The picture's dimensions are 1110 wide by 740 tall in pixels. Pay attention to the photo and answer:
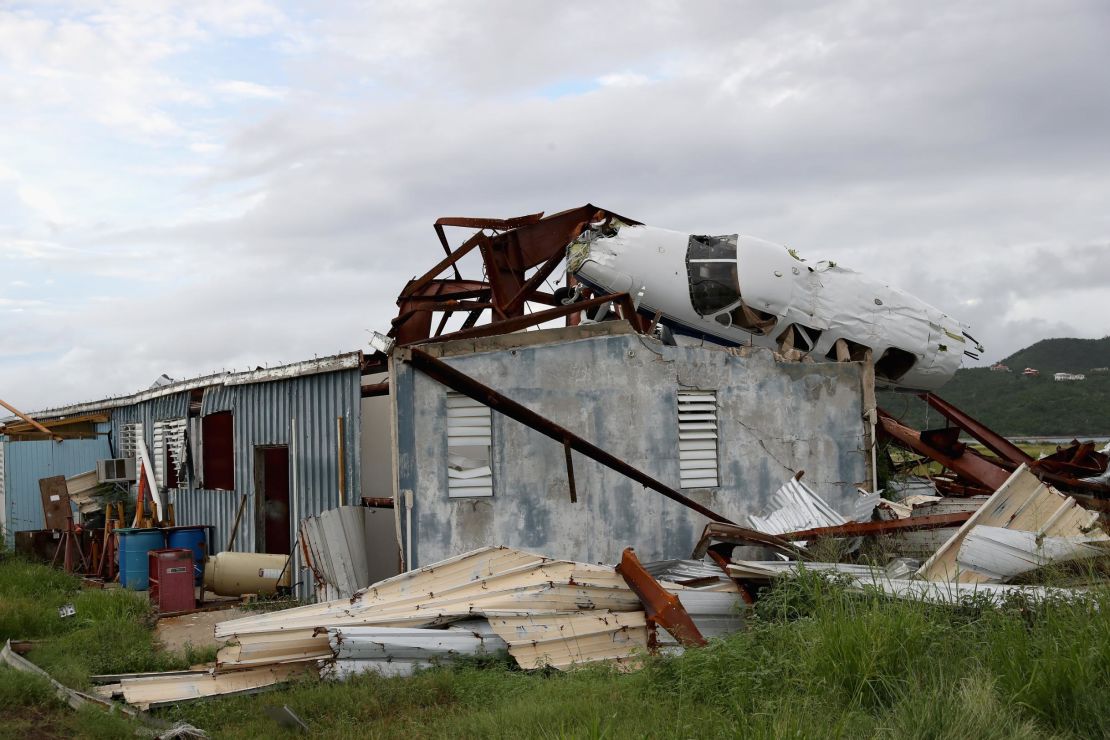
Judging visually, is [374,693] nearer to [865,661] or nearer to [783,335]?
[865,661]

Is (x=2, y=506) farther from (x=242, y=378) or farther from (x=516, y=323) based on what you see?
(x=516, y=323)

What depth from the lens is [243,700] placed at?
7773 millimetres

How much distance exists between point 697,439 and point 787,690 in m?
6.22

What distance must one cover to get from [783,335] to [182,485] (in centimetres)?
1058

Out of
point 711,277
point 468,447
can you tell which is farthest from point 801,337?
point 468,447

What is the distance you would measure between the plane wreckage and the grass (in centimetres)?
598

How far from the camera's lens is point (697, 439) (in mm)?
12172

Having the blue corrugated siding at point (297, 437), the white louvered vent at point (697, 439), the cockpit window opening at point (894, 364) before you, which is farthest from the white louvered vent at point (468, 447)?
the cockpit window opening at point (894, 364)

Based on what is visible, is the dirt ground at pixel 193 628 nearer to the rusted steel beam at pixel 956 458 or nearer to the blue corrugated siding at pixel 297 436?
the blue corrugated siding at pixel 297 436

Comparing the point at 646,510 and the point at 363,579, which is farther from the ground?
the point at 646,510

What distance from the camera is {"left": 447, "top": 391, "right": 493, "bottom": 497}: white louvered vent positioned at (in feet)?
36.3

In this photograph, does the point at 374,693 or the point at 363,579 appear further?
the point at 363,579

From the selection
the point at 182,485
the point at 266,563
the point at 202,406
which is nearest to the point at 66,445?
the point at 182,485

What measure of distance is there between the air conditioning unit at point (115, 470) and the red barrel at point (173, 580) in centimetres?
736
